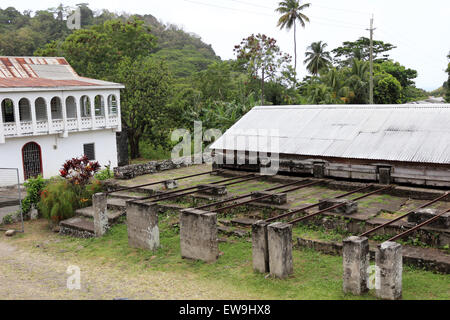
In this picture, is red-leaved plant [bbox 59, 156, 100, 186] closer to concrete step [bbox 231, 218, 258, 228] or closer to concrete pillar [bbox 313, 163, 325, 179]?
concrete step [bbox 231, 218, 258, 228]

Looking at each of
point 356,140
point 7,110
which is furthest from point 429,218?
point 7,110

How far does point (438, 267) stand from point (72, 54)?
1120 inches

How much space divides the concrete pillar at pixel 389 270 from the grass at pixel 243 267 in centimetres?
27

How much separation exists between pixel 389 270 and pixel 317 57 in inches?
1577

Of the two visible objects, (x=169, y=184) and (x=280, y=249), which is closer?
(x=280, y=249)

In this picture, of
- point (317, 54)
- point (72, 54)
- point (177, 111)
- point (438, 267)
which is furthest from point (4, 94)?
point (317, 54)

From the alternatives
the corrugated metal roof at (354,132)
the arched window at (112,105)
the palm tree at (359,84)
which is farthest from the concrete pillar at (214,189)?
the palm tree at (359,84)

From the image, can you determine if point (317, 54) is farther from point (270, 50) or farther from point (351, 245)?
point (351, 245)

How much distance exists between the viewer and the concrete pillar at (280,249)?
316 inches

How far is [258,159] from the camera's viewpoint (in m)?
15.5

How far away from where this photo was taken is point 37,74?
23.0 m
